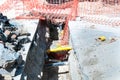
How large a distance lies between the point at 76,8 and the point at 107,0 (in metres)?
1.92

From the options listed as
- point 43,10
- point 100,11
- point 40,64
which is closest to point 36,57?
point 40,64

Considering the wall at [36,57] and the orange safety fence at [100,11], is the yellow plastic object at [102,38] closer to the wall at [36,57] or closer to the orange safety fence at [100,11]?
the orange safety fence at [100,11]

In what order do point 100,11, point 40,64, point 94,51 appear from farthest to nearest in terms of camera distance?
point 100,11, point 40,64, point 94,51

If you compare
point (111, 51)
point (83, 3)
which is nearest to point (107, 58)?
point (111, 51)

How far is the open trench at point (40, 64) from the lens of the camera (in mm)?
10438

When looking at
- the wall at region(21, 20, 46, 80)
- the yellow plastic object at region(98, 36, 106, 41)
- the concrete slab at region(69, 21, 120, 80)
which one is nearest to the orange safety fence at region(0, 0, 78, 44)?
the wall at region(21, 20, 46, 80)

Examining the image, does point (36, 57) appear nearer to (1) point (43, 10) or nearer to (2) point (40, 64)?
(2) point (40, 64)

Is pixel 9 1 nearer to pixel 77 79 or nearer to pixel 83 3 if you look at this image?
pixel 83 3

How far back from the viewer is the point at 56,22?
13.9 m

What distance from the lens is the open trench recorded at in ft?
34.2

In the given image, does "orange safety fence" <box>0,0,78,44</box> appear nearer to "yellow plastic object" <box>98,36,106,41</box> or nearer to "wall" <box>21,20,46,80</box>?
"wall" <box>21,20,46,80</box>

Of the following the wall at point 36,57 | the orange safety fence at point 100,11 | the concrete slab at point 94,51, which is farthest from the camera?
the orange safety fence at point 100,11

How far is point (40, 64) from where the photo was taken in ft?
37.5

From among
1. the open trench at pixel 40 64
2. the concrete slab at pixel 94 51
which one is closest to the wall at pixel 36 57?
the open trench at pixel 40 64
